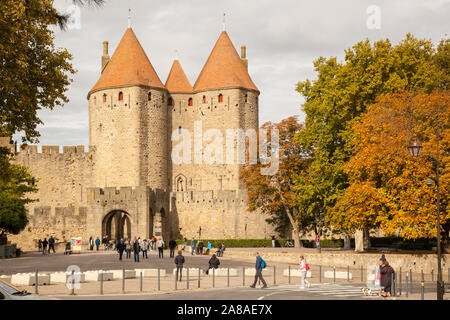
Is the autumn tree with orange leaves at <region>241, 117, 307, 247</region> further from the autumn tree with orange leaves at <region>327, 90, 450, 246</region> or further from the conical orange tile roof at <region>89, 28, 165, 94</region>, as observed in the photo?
the conical orange tile roof at <region>89, 28, 165, 94</region>

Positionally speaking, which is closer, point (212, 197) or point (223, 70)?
point (212, 197)

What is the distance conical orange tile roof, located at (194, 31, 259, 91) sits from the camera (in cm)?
6231

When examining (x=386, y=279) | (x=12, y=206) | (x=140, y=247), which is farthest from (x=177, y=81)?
(x=386, y=279)

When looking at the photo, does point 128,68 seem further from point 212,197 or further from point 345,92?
point 345,92

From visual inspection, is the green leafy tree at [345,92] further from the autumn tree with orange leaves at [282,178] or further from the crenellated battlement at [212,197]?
the crenellated battlement at [212,197]

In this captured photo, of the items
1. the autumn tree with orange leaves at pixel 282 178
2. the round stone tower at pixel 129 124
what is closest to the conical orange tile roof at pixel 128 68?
the round stone tower at pixel 129 124

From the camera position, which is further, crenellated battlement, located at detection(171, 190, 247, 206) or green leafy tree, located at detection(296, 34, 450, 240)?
crenellated battlement, located at detection(171, 190, 247, 206)

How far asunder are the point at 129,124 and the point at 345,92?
30802 mm

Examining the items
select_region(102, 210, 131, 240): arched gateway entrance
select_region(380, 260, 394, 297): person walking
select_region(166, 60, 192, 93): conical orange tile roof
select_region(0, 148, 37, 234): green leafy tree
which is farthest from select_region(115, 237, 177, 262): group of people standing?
select_region(166, 60, 192, 93): conical orange tile roof

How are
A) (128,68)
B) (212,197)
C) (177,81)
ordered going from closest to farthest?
(212,197) < (128,68) < (177,81)

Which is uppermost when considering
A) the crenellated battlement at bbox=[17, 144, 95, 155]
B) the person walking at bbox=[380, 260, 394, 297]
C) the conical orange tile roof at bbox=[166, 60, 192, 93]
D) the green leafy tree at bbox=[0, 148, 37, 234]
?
the conical orange tile roof at bbox=[166, 60, 192, 93]

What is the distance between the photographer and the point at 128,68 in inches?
2419
